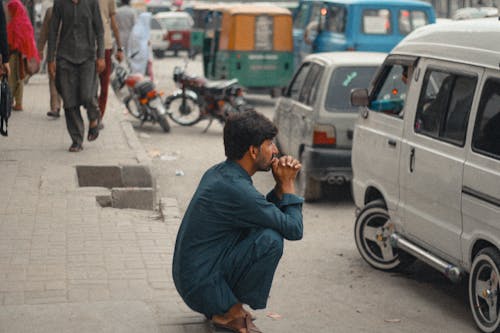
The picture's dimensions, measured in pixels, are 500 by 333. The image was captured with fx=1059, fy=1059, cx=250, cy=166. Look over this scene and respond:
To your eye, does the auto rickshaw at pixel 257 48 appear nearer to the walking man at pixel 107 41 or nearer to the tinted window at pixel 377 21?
the tinted window at pixel 377 21

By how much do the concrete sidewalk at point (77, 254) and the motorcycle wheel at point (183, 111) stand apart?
5694 millimetres

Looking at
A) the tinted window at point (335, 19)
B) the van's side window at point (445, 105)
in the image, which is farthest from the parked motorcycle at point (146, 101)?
the van's side window at point (445, 105)

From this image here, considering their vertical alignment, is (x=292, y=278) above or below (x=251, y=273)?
below

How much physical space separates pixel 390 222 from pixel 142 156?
4.30m

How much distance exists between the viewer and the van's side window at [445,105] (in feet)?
22.7

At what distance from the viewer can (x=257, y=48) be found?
20797mm

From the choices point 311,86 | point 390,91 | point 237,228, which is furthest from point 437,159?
point 311,86

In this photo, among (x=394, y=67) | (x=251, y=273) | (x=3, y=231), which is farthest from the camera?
(x=394, y=67)

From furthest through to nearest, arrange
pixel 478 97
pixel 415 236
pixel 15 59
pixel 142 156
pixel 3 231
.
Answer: pixel 15 59
pixel 142 156
pixel 3 231
pixel 415 236
pixel 478 97

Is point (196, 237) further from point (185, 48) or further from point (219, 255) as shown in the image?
point (185, 48)

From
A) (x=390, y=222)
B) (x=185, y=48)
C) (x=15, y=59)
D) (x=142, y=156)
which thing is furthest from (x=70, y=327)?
(x=185, y=48)

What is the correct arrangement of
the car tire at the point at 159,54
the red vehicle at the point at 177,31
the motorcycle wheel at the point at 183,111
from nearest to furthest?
the motorcycle wheel at the point at 183,111
the car tire at the point at 159,54
the red vehicle at the point at 177,31

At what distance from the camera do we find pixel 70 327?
5.74 meters

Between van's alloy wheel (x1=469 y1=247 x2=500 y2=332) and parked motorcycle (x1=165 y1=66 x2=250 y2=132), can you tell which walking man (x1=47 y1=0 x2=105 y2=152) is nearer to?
parked motorcycle (x1=165 y1=66 x2=250 y2=132)
